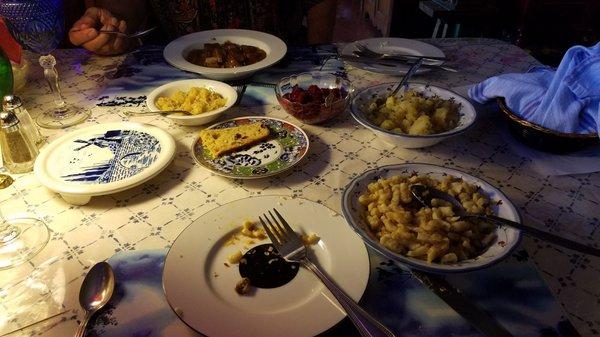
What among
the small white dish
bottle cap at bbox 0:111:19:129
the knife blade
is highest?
bottle cap at bbox 0:111:19:129

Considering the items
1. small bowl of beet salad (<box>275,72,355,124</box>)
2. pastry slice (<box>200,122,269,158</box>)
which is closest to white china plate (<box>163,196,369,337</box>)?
pastry slice (<box>200,122,269,158</box>)

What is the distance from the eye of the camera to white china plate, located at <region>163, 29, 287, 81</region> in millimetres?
1615

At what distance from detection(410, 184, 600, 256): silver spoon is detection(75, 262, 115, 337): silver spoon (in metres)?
0.68

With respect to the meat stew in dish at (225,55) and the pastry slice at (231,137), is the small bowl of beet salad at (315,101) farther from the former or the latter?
the meat stew in dish at (225,55)

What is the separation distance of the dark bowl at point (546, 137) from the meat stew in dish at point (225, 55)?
101 centimetres

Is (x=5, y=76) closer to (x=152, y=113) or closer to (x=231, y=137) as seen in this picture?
(x=152, y=113)

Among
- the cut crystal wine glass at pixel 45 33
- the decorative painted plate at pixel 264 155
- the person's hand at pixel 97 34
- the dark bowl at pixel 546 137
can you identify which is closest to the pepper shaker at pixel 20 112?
the cut crystal wine glass at pixel 45 33

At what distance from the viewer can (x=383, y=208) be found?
909 millimetres

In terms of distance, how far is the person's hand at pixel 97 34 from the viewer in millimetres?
1824

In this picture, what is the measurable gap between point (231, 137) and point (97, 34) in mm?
1028

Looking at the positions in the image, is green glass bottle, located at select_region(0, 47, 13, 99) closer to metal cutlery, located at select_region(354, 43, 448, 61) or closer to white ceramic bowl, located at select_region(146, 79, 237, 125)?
white ceramic bowl, located at select_region(146, 79, 237, 125)

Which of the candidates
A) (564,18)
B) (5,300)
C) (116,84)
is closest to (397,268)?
(5,300)

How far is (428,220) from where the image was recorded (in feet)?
2.88

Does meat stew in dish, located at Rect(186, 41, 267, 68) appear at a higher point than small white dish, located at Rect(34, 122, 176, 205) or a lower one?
higher
